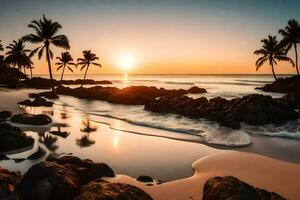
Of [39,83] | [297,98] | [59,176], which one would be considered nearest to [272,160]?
[59,176]

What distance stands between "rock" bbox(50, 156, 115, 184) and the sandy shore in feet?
1.14

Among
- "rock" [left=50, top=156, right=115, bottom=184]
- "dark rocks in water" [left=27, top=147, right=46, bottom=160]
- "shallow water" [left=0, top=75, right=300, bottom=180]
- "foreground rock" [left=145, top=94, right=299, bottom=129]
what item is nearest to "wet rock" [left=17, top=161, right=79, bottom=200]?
"rock" [left=50, top=156, right=115, bottom=184]

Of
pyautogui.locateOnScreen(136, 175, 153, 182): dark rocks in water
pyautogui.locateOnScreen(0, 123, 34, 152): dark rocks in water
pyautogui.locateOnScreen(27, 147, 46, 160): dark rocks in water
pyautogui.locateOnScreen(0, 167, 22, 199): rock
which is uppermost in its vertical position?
pyautogui.locateOnScreen(0, 167, 22, 199): rock

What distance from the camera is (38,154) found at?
9.93 m

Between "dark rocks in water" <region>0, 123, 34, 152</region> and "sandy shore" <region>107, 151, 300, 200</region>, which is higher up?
"dark rocks in water" <region>0, 123, 34, 152</region>

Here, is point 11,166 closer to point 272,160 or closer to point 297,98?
point 272,160

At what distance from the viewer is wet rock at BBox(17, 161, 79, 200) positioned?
18.5 feet

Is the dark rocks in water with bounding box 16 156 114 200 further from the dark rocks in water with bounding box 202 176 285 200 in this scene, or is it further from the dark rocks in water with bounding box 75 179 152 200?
the dark rocks in water with bounding box 202 176 285 200

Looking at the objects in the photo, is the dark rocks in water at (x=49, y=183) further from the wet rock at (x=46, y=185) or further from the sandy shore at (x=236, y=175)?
the sandy shore at (x=236, y=175)

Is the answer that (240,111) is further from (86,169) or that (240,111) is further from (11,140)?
(86,169)

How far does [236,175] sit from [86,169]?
417 centimetres

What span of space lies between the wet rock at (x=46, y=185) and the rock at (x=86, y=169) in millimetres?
778

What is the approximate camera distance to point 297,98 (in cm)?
2797

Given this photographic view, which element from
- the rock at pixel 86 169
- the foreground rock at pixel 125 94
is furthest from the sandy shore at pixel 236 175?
the foreground rock at pixel 125 94
